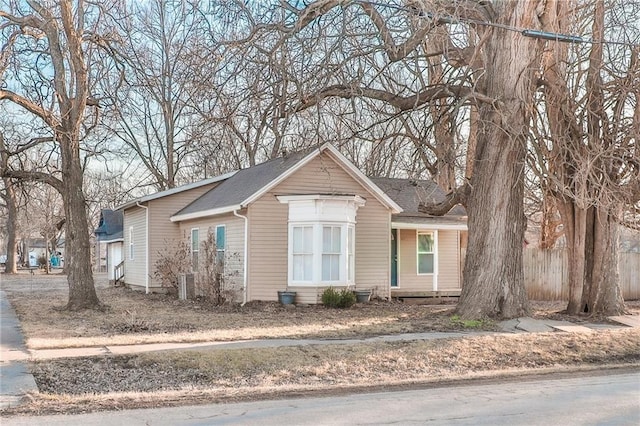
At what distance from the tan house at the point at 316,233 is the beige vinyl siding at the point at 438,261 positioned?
4cm

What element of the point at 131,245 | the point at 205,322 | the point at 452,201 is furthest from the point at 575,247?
the point at 131,245

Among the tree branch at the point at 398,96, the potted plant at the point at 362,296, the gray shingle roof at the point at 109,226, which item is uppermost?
the tree branch at the point at 398,96

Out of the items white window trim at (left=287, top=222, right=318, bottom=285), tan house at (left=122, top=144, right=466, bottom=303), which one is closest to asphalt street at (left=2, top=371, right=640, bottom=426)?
tan house at (left=122, top=144, right=466, bottom=303)

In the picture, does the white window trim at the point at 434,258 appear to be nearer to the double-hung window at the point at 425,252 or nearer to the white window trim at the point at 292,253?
the double-hung window at the point at 425,252

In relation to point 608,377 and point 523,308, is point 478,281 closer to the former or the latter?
point 523,308

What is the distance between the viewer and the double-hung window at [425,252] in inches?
950

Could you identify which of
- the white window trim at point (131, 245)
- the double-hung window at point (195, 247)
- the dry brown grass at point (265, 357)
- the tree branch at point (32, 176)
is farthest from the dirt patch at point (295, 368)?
the white window trim at point (131, 245)

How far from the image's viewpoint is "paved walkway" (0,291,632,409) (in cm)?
906

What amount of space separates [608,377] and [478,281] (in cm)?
568

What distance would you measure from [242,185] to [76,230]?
618cm

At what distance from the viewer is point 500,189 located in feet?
53.5

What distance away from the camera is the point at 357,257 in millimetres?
21469

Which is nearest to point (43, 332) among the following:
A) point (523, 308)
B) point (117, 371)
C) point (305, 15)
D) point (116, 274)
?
point (117, 371)

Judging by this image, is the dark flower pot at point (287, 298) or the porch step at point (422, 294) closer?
the dark flower pot at point (287, 298)
